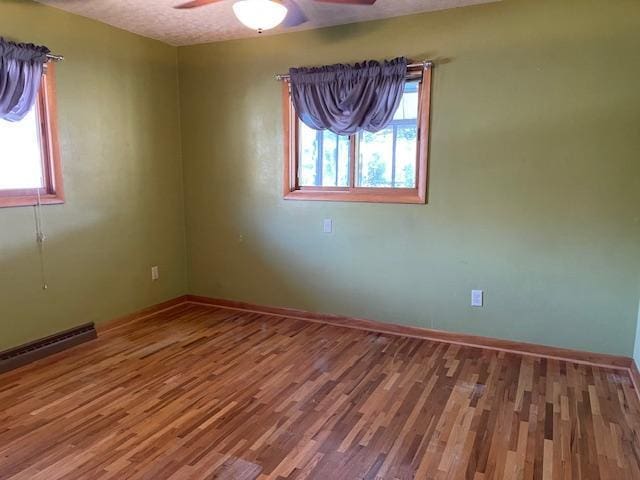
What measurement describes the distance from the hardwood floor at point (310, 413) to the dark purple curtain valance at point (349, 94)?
1.72 metres

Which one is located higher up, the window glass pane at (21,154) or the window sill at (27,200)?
the window glass pane at (21,154)

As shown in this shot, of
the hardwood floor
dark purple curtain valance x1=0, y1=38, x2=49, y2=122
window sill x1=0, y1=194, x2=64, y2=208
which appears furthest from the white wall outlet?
dark purple curtain valance x1=0, y1=38, x2=49, y2=122

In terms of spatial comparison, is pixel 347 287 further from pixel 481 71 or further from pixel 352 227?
pixel 481 71

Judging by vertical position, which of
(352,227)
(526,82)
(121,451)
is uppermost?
(526,82)

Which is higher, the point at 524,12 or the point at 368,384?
the point at 524,12

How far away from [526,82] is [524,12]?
46 cm

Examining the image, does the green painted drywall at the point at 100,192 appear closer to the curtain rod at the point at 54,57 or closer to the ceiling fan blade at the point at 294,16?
the curtain rod at the point at 54,57

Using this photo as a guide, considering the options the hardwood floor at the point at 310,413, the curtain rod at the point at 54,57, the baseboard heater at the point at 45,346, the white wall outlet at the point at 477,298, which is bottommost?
the hardwood floor at the point at 310,413

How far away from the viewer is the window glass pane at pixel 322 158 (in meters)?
3.87

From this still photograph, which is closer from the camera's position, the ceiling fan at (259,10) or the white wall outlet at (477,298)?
the ceiling fan at (259,10)

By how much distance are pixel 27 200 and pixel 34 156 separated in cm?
33

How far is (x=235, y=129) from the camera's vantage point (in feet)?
13.7

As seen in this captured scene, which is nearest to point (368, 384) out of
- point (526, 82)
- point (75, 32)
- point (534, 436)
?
point (534, 436)

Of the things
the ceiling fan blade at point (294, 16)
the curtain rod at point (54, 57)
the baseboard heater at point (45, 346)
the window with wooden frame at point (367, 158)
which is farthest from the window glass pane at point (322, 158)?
the baseboard heater at point (45, 346)
